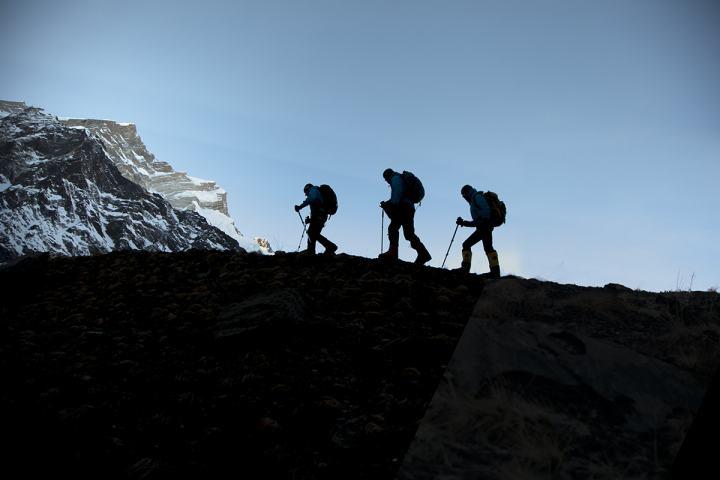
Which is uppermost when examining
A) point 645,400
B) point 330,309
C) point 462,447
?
point 330,309

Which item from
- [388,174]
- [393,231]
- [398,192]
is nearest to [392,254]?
[393,231]

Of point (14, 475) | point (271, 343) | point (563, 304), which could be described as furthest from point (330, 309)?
point (14, 475)

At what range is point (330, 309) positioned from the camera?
22.2 feet

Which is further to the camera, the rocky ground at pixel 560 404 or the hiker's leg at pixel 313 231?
the hiker's leg at pixel 313 231

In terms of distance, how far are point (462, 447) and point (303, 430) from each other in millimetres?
1668

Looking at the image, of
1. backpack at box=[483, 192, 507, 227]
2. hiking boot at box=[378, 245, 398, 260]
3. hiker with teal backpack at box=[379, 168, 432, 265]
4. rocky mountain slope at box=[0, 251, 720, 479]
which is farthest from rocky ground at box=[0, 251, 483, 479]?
backpack at box=[483, 192, 507, 227]

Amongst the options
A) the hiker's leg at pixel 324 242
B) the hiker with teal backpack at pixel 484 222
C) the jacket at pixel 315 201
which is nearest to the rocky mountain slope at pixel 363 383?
the hiker with teal backpack at pixel 484 222

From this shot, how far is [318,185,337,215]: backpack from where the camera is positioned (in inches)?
533

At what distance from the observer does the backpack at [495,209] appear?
1157cm

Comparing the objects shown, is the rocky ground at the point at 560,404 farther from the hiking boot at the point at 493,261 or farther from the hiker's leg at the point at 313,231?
the hiker's leg at the point at 313,231

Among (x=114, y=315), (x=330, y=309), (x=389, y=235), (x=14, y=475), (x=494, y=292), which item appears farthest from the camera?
(x=389, y=235)

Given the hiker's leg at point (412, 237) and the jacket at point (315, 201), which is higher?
the jacket at point (315, 201)

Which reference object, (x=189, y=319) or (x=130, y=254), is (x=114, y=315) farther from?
(x=130, y=254)

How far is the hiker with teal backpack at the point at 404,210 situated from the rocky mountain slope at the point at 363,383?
3698 millimetres
